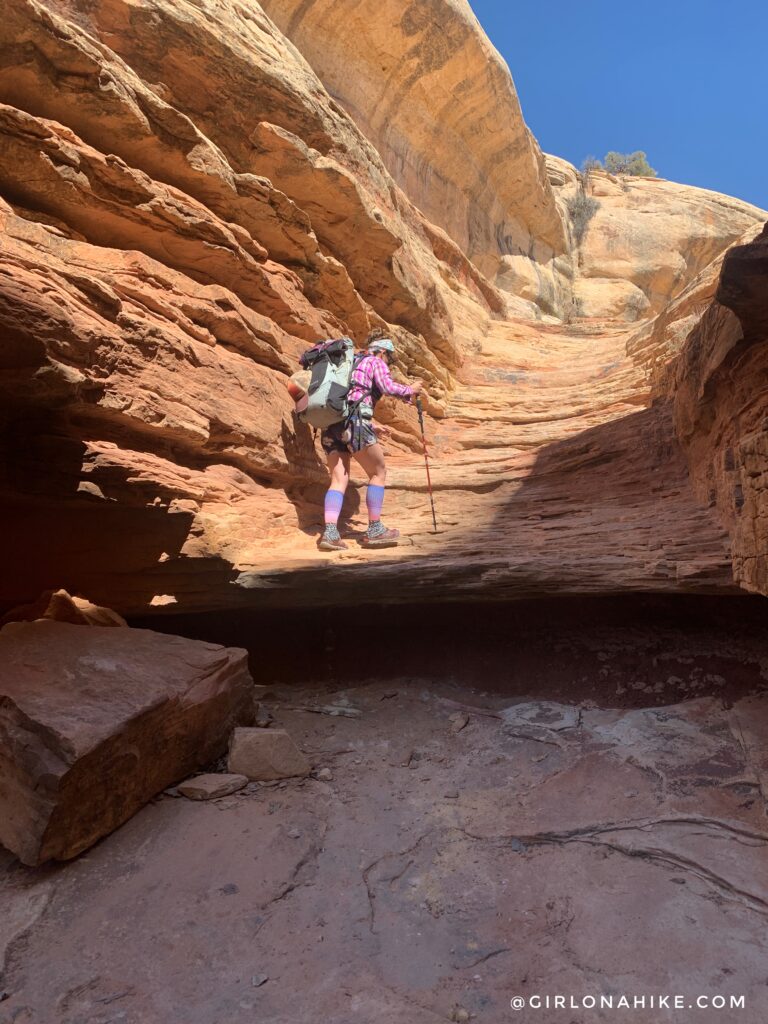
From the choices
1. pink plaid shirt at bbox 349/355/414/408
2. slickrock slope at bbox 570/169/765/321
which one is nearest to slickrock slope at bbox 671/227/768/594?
pink plaid shirt at bbox 349/355/414/408

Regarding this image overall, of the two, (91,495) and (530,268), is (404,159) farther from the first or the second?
(91,495)

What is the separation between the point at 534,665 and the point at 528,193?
22770 mm

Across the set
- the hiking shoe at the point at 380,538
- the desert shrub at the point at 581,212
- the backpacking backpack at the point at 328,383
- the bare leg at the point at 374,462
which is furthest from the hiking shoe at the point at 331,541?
the desert shrub at the point at 581,212

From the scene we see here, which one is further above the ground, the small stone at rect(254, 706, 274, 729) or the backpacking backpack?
the backpacking backpack

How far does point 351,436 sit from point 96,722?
4.06m

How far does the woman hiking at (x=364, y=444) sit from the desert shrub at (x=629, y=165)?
3366cm

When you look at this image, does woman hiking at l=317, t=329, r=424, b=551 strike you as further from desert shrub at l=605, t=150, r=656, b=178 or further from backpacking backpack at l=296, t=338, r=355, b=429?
desert shrub at l=605, t=150, r=656, b=178

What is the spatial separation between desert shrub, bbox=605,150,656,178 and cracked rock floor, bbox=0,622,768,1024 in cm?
3678

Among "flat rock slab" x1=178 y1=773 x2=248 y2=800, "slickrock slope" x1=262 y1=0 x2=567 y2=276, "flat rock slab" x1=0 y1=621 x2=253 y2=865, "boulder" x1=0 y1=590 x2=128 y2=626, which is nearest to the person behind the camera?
"flat rock slab" x1=0 y1=621 x2=253 y2=865

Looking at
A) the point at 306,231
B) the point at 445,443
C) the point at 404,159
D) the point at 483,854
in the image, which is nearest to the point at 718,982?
the point at 483,854

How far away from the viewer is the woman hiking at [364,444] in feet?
21.5

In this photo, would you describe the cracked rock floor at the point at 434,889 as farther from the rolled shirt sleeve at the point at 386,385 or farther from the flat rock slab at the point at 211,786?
the rolled shirt sleeve at the point at 386,385

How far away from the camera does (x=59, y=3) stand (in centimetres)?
701

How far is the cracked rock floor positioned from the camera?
2518 millimetres
